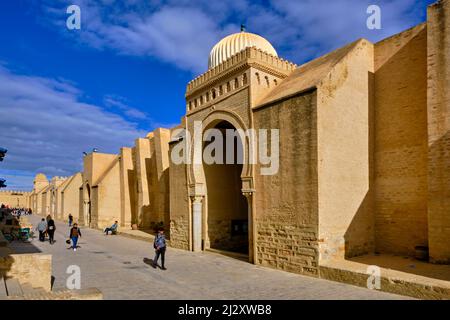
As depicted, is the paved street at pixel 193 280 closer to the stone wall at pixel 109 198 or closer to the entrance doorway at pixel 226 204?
the entrance doorway at pixel 226 204

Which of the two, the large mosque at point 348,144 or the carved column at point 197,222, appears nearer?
the large mosque at point 348,144

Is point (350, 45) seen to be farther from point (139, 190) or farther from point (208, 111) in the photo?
point (139, 190)

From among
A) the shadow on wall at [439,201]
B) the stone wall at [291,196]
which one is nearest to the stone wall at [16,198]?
the stone wall at [291,196]

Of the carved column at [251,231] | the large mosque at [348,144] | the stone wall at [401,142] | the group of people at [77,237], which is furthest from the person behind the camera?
the carved column at [251,231]

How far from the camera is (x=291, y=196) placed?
401 inches

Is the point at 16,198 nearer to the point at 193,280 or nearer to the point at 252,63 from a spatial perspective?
the point at 252,63

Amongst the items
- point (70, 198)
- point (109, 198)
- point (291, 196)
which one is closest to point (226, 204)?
point (291, 196)

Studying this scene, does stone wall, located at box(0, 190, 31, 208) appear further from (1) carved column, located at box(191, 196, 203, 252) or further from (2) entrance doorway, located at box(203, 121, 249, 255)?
(2) entrance doorway, located at box(203, 121, 249, 255)

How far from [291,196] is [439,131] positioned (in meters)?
4.44

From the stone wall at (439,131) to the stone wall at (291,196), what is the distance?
3.14 metres

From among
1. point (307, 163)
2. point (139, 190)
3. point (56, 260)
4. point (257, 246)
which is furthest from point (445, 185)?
point (139, 190)

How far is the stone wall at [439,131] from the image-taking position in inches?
350

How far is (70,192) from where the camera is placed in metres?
37.5

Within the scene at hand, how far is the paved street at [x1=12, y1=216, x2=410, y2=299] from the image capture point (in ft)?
25.7
